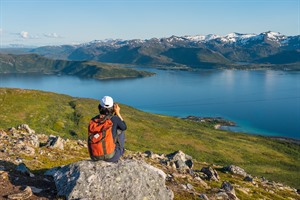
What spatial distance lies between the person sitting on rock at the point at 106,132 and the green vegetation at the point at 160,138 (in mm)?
65613

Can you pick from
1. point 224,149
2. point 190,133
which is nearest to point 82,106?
point 190,133

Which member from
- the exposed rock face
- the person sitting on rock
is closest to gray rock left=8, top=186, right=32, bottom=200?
the exposed rock face

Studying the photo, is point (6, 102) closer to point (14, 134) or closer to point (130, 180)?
point (14, 134)

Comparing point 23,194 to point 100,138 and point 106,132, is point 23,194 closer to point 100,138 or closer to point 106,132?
point 100,138

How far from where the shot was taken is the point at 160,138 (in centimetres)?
10362

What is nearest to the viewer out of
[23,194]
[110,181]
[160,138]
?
[23,194]

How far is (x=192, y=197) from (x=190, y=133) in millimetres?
97860

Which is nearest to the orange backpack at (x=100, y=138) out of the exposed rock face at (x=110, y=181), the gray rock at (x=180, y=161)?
the exposed rock face at (x=110, y=181)

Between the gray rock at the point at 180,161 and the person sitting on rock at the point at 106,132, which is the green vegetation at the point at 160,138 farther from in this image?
the person sitting on rock at the point at 106,132

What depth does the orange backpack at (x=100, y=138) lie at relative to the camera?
14.3 metres

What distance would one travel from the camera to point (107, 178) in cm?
1434

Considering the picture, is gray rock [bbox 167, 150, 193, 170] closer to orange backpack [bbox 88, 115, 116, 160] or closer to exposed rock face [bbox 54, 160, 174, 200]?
exposed rock face [bbox 54, 160, 174, 200]

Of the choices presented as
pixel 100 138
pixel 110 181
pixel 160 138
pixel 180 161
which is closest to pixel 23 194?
pixel 110 181

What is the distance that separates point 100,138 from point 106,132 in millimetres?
387
